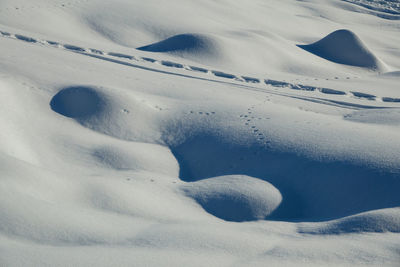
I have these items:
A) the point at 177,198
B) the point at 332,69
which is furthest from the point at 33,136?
the point at 332,69

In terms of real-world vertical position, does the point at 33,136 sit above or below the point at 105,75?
below

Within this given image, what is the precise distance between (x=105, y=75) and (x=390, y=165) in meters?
3.21

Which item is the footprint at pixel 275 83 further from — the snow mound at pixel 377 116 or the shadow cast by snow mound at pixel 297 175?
the shadow cast by snow mound at pixel 297 175

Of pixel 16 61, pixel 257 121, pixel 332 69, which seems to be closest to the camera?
pixel 257 121

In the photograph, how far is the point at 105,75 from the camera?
5.45 metres

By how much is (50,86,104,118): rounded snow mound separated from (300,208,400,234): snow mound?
233 centimetres

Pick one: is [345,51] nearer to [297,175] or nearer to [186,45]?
[186,45]

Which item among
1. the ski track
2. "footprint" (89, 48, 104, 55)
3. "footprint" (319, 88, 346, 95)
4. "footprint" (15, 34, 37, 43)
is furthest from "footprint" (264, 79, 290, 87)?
"footprint" (15, 34, 37, 43)

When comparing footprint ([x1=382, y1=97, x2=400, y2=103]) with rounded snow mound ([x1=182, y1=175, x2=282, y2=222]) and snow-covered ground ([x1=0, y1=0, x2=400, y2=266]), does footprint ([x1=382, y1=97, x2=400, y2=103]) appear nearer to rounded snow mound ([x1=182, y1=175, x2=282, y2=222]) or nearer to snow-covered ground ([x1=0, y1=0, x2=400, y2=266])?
snow-covered ground ([x1=0, y1=0, x2=400, y2=266])

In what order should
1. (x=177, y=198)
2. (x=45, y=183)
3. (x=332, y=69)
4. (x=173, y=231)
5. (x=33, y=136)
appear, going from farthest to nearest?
(x=332, y=69), (x=33, y=136), (x=177, y=198), (x=45, y=183), (x=173, y=231)

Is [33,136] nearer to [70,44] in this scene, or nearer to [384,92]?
[70,44]

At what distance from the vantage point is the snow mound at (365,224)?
272 cm

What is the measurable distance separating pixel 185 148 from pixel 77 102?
1142 mm

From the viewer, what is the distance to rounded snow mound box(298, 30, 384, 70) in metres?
8.05
